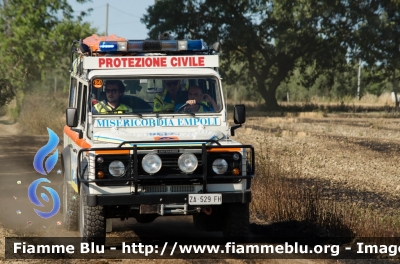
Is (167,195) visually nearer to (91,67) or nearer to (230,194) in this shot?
(230,194)

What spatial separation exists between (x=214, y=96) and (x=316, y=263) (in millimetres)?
2734

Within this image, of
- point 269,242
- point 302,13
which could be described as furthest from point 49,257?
point 302,13

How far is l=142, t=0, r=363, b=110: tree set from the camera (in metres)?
46.4

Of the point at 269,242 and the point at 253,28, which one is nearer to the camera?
the point at 269,242

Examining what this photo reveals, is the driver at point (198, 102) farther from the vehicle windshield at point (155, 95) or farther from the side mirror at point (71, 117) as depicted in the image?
the side mirror at point (71, 117)

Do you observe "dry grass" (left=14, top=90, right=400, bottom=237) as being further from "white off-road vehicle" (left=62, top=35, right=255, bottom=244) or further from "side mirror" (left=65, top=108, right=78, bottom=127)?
"side mirror" (left=65, top=108, right=78, bottom=127)

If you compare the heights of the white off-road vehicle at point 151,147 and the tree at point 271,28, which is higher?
the tree at point 271,28

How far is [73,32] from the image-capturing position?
4247cm

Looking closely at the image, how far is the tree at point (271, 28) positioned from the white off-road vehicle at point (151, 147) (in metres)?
36.3

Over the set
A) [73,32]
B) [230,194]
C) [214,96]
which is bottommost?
[230,194]

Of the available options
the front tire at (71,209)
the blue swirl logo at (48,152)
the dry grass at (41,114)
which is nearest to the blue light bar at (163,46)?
the blue swirl logo at (48,152)

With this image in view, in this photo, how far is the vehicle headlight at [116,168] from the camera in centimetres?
830

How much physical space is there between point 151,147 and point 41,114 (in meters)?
23.5

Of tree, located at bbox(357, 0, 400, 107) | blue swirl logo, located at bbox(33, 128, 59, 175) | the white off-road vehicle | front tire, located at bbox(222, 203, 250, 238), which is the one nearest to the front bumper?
the white off-road vehicle
